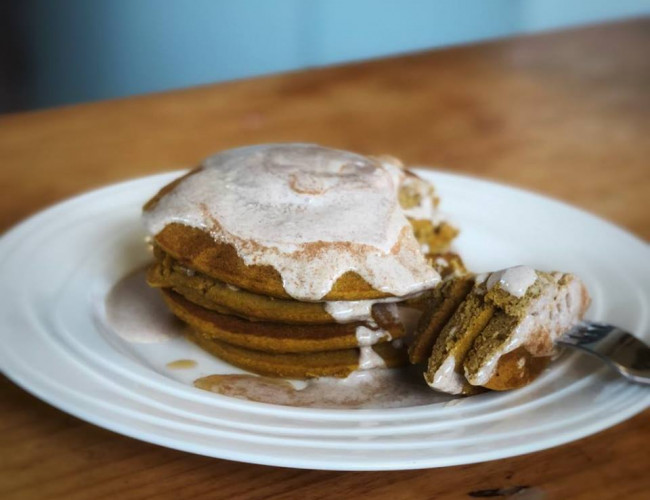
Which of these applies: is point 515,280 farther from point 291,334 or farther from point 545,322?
point 291,334

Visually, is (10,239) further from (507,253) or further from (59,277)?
(507,253)

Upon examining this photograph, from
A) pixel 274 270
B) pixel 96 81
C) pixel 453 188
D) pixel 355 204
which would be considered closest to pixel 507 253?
pixel 453 188

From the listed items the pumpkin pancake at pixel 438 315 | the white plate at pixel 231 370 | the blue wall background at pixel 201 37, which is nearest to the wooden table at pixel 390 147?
the white plate at pixel 231 370

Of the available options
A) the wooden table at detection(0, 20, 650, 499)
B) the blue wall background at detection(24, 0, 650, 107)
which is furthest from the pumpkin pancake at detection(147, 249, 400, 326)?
the blue wall background at detection(24, 0, 650, 107)

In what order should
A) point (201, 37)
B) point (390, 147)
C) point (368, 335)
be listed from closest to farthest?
point (368, 335), point (390, 147), point (201, 37)

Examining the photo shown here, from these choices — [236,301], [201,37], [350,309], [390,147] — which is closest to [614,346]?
[350,309]

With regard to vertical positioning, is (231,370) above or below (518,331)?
below

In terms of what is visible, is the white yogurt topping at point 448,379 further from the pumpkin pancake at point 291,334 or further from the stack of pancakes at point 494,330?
the pumpkin pancake at point 291,334
